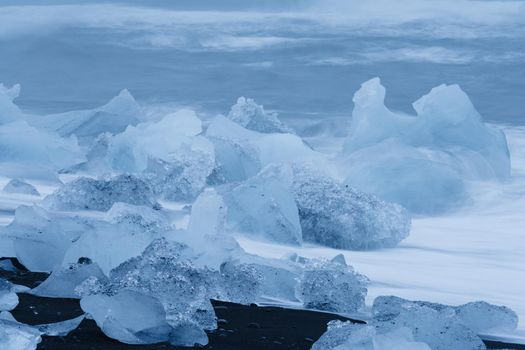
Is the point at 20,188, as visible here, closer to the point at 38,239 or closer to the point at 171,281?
the point at 38,239

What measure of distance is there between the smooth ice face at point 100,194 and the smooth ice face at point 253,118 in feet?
5.95

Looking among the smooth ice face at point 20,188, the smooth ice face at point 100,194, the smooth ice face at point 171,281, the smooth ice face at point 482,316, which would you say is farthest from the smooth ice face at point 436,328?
the smooth ice face at point 20,188

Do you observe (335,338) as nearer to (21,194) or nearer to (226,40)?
(21,194)

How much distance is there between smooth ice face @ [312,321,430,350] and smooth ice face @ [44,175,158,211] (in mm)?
2289

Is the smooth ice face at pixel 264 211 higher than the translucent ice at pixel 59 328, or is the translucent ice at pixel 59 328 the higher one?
the translucent ice at pixel 59 328

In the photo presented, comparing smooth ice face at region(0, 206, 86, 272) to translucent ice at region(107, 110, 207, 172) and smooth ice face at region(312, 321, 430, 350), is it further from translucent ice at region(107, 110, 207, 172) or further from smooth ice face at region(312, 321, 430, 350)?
translucent ice at region(107, 110, 207, 172)

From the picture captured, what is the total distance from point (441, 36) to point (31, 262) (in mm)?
14980

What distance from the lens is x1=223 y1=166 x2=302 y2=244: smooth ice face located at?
440 cm

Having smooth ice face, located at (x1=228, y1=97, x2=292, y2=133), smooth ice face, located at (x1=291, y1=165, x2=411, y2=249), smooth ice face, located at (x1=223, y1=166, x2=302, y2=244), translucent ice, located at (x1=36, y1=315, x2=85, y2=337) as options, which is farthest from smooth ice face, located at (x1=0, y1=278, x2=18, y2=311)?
smooth ice face, located at (x1=228, y1=97, x2=292, y2=133)

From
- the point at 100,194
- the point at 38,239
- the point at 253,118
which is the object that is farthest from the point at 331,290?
the point at 253,118

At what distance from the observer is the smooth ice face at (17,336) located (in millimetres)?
2338

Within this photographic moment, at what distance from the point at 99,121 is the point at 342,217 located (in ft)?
11.5

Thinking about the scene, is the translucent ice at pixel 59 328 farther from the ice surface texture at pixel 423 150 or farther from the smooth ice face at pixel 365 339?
the ice surface texture at pixel 423 150

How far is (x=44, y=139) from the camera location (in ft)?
21.5
